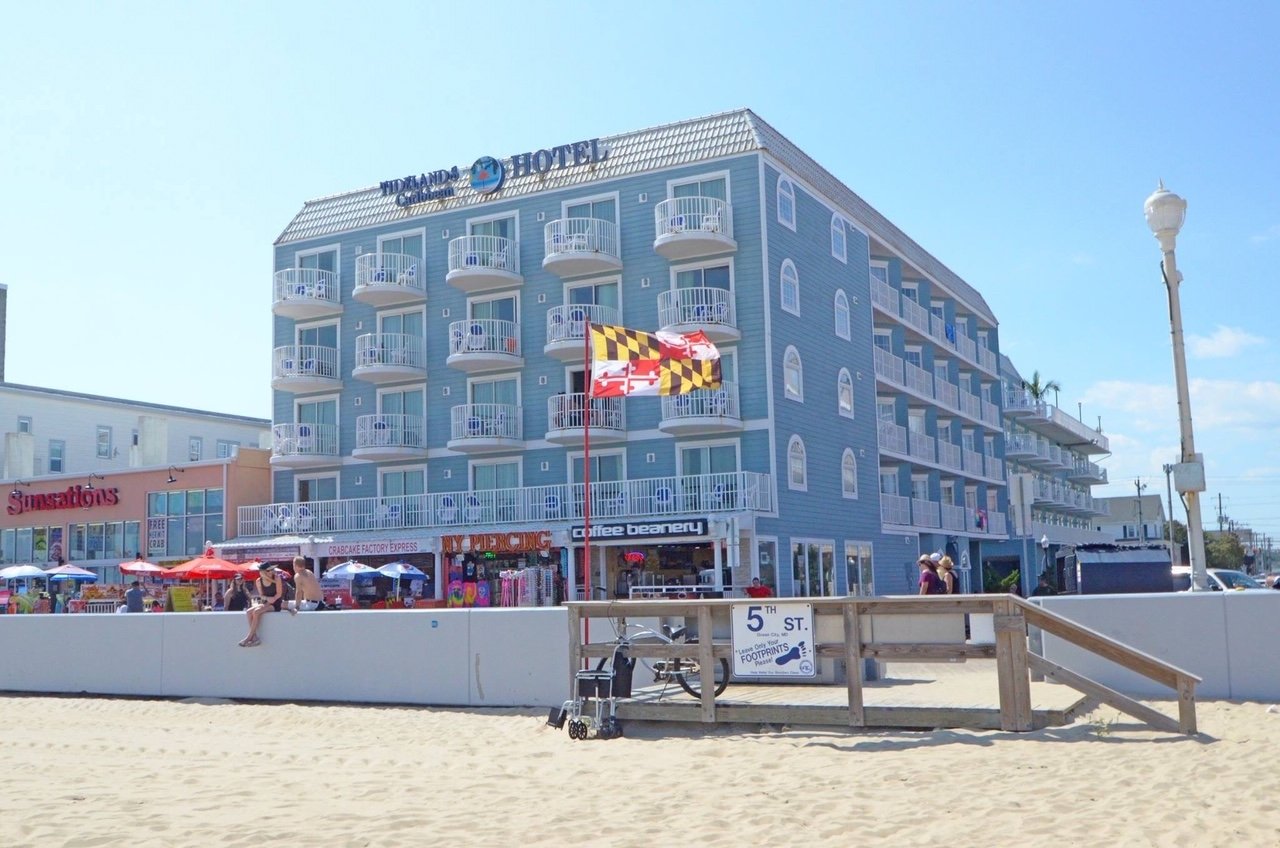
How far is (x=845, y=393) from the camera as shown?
36531mm

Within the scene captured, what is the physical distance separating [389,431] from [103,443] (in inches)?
857

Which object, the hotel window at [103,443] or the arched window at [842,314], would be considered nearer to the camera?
the arched window at [842,314]

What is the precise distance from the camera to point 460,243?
35.4 meters

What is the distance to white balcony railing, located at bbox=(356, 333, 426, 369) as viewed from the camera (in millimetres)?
36312

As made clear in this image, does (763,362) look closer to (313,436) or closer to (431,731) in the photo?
(313,436)

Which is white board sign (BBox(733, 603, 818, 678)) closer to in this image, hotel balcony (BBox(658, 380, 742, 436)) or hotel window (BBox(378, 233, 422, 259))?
hotel balcony (BBox(658, 380, 742, 436))

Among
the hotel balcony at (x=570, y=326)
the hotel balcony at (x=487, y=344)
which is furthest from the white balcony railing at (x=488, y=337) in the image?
the hotel balcony at (x=570, y=326)

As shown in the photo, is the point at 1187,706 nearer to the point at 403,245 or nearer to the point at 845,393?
the point at 845,393

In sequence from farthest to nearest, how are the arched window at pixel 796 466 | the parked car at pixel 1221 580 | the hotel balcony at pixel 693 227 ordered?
→ the arched window at pixel 796 466, the hotel balcony at pixel 693 227, the parked car at pixel 1221 580

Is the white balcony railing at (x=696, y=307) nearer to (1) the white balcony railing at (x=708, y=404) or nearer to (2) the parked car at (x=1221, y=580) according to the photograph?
(1) the white balcony railing at (x=708, y=404)

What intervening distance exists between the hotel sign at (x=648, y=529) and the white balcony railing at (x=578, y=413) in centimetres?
294

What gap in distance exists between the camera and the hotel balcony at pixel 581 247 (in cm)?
3328

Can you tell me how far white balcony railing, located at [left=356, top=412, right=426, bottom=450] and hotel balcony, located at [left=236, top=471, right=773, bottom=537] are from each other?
→ 1600 millimetres

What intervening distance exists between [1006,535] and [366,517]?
2744 cm
